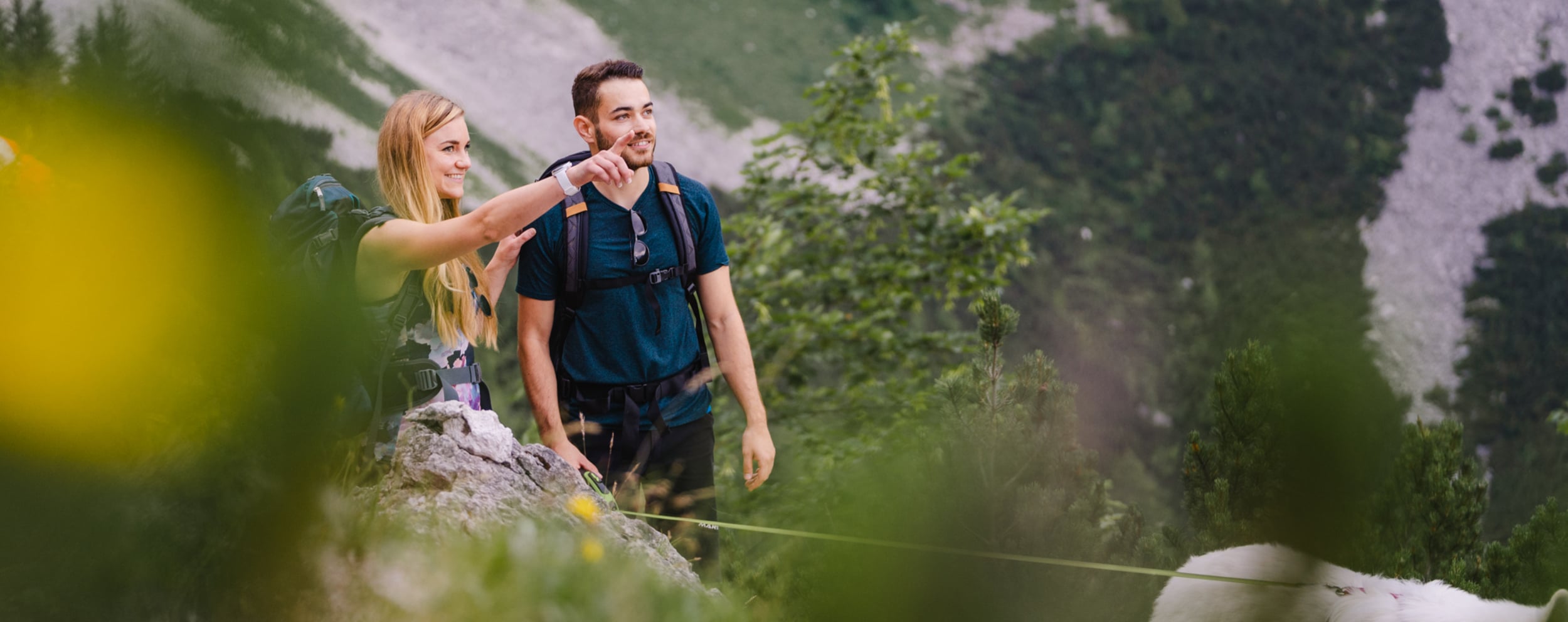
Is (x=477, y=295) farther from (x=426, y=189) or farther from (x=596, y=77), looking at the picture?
(x=596, y=77)

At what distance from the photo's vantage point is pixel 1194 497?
1.89 m

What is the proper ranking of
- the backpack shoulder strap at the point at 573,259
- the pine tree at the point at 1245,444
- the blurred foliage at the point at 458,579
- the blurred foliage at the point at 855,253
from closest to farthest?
the pine tree at the point at 1245,444, the blurred foliage at the point at 458,579, the backpack shoulder strap at the point at 573,259, the blurred foliage at the point at 855,253

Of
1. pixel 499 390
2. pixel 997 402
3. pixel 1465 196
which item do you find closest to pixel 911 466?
pixel 997 402

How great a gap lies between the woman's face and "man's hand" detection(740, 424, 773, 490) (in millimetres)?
920

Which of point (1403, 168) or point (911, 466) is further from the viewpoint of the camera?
point (1403, 168)

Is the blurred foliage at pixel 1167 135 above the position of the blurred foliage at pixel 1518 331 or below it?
above

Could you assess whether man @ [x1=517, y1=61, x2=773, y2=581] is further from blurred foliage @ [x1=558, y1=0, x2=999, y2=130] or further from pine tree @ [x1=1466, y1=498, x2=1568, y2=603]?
blurred foliage @ [x1=558, y1=0, x2=999, y2=130]

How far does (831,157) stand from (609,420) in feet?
12.6

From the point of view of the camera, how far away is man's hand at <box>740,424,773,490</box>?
8.16 feet

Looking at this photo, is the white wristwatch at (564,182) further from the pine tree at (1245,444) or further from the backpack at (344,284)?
the pine tree at (1245,444)

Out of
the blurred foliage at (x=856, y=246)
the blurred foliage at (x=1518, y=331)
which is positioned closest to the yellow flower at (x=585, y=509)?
the blurred foliage at (x=856, y=246)

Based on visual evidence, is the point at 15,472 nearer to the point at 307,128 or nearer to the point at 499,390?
the point at 307,128

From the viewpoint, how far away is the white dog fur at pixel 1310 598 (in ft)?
2.52

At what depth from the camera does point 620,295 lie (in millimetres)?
2381
